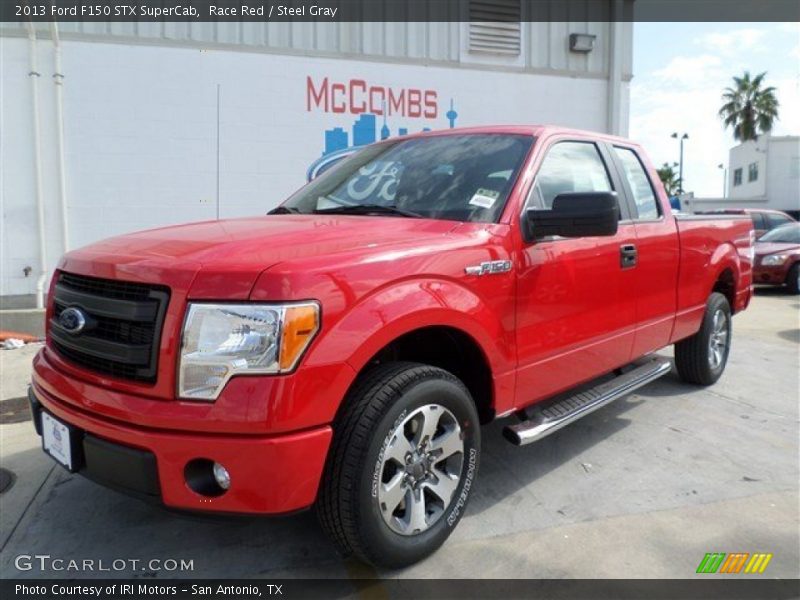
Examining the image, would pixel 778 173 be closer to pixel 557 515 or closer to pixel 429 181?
pixel 429 181

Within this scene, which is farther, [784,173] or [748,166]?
[748,166]

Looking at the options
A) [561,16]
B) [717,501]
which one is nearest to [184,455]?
[717,501]

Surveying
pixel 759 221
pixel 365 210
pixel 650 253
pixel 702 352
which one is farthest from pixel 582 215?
pixel 759 221

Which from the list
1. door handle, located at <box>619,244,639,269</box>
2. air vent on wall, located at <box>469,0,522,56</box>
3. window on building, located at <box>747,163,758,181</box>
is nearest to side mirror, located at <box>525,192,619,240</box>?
door handle, located at <box>619,244,639,269</box>

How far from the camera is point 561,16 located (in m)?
10.1

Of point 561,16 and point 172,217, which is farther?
point 561,16

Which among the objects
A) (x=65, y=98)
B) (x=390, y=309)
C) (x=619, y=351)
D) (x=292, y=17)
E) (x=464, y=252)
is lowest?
(x=619, y=351)

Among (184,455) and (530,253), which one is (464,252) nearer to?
(530,253)

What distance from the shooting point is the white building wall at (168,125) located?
7.97m

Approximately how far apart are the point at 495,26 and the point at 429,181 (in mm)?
7598

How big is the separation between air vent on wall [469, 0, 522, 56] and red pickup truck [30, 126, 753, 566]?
6.70 metres

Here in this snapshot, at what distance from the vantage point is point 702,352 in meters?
4.94

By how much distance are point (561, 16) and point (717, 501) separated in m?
9.04

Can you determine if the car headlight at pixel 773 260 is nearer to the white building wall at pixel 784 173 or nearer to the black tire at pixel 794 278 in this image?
the black tire at pixel 794 278
